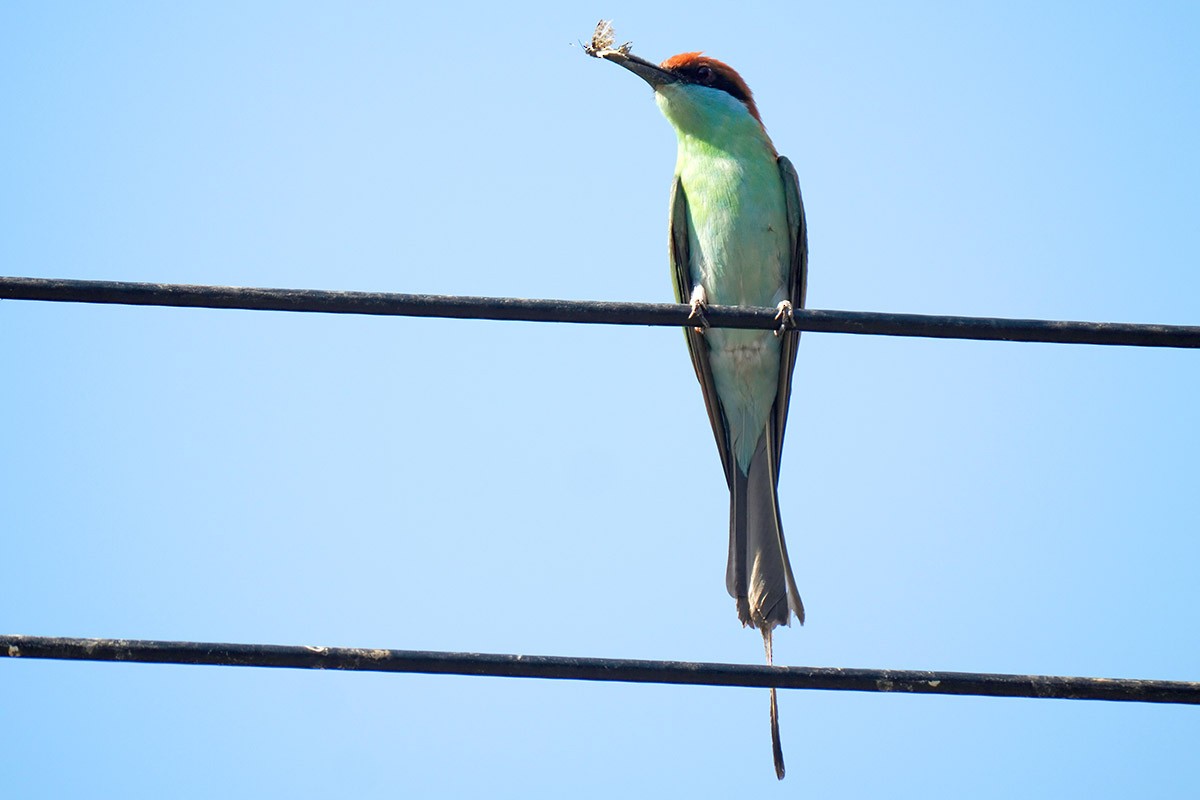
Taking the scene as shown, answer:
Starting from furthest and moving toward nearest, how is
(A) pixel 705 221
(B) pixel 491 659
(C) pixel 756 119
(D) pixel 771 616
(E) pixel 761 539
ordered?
(C) pixel 756 119
(A) pixel 705 221
(E) pixel 761 539
(D) pixel 771 616
(B) pixel 491 659

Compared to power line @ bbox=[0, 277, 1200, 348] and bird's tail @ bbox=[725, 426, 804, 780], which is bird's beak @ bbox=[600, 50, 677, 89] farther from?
power line @ bbox=[0, 277, 1200, 348]

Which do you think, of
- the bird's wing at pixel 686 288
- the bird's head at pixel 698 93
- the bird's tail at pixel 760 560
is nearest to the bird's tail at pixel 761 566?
the bird's tail at pixel 760 560

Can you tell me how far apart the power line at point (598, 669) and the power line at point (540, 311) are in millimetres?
682

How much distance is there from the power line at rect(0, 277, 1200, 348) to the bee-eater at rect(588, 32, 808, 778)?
2095 millimetres

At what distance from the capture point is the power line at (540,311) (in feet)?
8.12

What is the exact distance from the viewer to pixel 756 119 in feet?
18.0

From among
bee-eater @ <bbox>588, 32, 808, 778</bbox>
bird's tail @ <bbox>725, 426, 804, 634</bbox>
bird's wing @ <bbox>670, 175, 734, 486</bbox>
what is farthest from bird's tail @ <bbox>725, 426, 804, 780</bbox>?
bird's wing @ <bbox>670, 175, 734, 486</bbox>

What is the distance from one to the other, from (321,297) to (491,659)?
32.3 inches

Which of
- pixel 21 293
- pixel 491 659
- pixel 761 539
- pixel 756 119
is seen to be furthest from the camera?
pixel 756 119

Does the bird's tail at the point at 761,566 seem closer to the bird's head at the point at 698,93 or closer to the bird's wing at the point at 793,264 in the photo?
the bird's wing at the point at 793,264

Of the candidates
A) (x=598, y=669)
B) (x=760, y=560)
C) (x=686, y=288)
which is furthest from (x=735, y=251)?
(x=598, y=669)

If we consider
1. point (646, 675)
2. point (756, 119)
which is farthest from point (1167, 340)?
point (756, 119)

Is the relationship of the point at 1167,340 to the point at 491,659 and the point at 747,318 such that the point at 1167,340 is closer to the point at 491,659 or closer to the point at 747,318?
the point at 747,318

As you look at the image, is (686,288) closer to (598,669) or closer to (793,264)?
(793,264)
